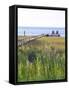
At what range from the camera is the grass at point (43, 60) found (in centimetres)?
202

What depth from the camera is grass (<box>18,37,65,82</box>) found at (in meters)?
2.02

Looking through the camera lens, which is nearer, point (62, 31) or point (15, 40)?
point (15, 40)

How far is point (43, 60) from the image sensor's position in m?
2.09

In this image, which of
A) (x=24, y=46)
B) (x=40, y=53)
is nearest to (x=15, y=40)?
(x=24, y=46)

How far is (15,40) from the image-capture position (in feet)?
6.52

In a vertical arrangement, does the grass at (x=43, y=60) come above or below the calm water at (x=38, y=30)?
below

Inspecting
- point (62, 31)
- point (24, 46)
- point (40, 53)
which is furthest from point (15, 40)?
point (62, 31)

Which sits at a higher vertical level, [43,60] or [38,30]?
[38,30]

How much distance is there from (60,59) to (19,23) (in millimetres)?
385

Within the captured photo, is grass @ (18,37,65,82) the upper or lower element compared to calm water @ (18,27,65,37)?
lower
